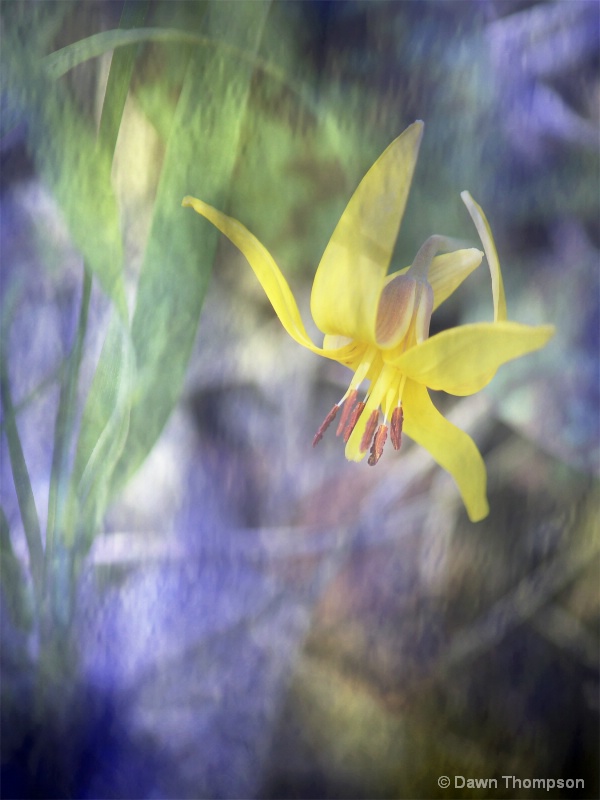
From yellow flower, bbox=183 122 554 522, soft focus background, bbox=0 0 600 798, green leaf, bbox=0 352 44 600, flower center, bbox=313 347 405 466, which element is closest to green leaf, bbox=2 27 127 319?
soft focus background, bbox=0 0 600 798

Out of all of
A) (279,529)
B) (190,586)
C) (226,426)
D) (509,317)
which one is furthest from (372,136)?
(190,586)

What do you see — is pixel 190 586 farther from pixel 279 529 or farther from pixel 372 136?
pixel 372 136

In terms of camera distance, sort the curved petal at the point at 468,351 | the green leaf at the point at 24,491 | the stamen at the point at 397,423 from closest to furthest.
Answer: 1. the curved petal at the point at 468,351
2. the stamen at the point at 397,423
3. the green leaf at the point at 24,491

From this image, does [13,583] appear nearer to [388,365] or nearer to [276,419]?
[276,419]

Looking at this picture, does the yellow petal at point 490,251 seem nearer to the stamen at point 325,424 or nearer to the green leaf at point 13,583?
the stamen at point 325,424

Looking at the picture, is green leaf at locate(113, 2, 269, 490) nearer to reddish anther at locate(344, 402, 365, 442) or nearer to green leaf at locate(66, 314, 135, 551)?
green leaf at locate(66, 314, 135, 551)

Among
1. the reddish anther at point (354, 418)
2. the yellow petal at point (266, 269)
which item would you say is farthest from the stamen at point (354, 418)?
the yellow petal at point (266, 269)

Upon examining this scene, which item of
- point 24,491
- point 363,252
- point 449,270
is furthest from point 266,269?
point 24,491
